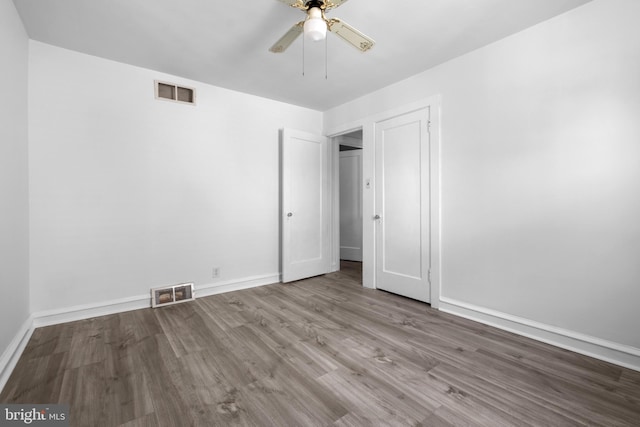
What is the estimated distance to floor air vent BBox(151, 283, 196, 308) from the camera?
3.03 meters

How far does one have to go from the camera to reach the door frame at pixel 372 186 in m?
2.96

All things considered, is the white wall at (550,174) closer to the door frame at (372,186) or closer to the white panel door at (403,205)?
the door frame at (372,186)

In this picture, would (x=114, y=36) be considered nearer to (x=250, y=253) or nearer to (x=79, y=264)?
(x=79, y=264)

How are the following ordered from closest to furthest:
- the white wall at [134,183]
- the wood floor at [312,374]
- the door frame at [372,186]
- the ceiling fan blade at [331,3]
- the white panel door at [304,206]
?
the wood floor at [312,374]
the ceiling fan blade at [331,3]
the white wall at [134,183]
the door frame at [372,186]
the white panel door at [304,206]

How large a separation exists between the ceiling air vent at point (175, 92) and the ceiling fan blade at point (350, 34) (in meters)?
2.22

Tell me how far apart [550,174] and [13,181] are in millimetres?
4219

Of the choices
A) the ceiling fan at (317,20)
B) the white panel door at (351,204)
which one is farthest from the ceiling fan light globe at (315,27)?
the white panel door at (351,204)

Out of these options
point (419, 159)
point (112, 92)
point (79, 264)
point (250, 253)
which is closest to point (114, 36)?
point (112, 92)

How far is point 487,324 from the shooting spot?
2564 mm

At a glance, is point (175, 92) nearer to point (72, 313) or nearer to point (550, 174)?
point (72, 313)

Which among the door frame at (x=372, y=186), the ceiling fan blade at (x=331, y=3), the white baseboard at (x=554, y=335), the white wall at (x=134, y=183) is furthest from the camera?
the door frame at (x=372, y=186)

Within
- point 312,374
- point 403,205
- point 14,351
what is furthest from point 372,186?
point 14,351

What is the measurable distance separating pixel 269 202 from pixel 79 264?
219cm

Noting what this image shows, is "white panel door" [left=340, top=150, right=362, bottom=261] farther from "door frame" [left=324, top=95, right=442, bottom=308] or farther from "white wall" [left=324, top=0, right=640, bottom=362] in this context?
"white wall" [left=324, top=0, right=640, bottom=362]
